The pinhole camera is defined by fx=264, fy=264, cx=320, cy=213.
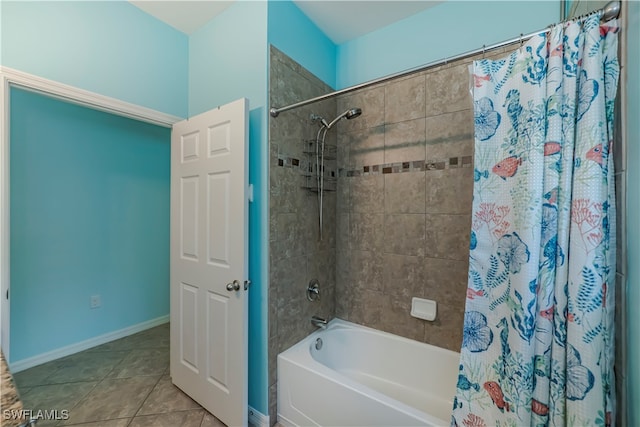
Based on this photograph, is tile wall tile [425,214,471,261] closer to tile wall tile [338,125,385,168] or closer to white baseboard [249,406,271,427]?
tile wall tile [338,125,385,168]

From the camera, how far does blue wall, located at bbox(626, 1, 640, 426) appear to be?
685 mm

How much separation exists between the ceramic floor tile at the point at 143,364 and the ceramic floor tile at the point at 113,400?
77 millimetres

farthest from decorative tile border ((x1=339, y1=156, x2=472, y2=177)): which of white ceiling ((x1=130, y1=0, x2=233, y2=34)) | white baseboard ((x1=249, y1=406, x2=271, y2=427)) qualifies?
white baseboard ((x1=249, y1=406, x2=271, y2=427))

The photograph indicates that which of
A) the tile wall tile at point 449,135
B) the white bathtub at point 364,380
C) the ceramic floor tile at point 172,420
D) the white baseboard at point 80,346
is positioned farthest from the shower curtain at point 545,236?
the white baseboard at point 80,346

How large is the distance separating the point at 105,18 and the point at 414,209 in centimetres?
238

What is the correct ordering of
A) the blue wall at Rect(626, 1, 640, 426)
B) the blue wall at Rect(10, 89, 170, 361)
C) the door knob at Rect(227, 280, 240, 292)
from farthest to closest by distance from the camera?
1. the blue wall at Rect(10, 89, 170, 361)
2. the door knob at Rect(227, 280, 240, 292)
3. the blue wall at Rect(626, 1, 640, 426)

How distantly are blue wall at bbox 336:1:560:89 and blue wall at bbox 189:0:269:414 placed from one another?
800 mm

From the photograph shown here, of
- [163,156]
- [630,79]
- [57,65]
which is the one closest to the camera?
[630,79]

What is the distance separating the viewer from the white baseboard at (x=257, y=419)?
5.33 feet

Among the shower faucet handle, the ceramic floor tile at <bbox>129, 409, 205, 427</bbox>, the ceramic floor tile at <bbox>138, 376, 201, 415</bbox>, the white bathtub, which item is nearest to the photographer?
the white bathtub

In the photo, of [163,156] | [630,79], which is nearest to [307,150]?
[630,79]

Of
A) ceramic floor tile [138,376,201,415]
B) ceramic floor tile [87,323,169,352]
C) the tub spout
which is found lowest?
ceramic floor tile [87,323,169,352]

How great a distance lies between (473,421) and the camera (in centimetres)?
98

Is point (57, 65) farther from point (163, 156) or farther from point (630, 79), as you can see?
point (630, 79)
